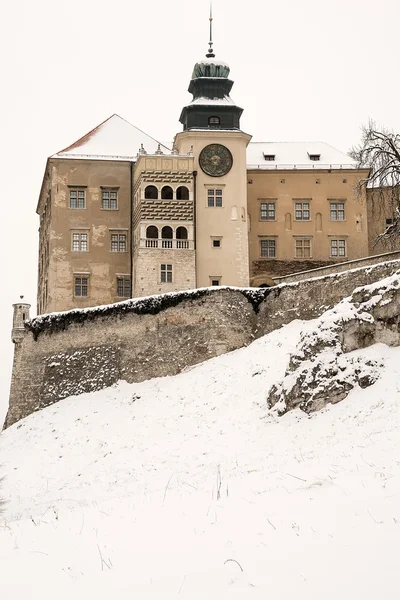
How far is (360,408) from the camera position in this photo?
19516 mm

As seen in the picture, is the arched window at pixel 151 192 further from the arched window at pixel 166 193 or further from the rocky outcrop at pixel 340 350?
the rocky outcrop at pixel 340 350

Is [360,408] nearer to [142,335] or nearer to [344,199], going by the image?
[142,335]

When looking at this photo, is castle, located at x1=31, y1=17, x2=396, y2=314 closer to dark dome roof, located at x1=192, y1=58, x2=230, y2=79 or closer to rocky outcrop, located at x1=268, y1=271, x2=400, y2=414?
dark dome roof, located at x1=192, y1=58, x2=230, y2=79

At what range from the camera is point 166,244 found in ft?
132

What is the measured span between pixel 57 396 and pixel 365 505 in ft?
80.1

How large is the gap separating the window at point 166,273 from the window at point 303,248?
8.54 meters

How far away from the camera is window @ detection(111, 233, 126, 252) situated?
42312 mm

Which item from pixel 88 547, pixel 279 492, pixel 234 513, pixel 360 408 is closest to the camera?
pixel 88 547

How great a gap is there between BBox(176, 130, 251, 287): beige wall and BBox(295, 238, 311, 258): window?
419 cm

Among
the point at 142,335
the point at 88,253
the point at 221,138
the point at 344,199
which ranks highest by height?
the point at 221,138

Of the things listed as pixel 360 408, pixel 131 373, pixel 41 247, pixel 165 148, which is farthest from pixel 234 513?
pixel 41 247

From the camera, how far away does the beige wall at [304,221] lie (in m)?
44.7

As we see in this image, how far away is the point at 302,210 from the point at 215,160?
6334 mm

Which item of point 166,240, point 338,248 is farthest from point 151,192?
point 338,248
